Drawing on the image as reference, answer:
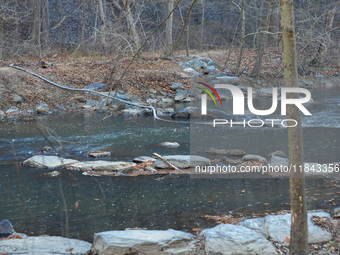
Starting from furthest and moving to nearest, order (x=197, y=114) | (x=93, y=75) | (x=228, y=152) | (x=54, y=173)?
1. (x=93, y=75)
2. (x=197, y=114)
3. (x=228, y=152)
4. (x=54, y=173)

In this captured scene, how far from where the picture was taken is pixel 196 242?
3910mm

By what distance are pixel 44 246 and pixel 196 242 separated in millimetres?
1754

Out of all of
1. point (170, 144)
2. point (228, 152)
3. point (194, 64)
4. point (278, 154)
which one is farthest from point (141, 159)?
point (194, 64)

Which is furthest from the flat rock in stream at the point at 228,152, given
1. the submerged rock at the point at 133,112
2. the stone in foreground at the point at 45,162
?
the submerged rock at the point at 133,112

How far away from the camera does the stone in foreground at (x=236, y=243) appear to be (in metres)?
Answer: 3.62

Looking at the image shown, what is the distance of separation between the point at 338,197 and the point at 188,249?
9.89 ft

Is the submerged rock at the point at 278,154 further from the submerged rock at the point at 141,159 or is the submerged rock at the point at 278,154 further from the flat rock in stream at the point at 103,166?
the flat rock in stream at the point at 103,166

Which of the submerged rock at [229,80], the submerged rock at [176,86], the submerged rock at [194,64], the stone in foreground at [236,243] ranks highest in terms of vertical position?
the submerged rock at [194,64]

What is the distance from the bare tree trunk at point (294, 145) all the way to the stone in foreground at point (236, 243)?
65 cm

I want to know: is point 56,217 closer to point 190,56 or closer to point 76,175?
point 76,175

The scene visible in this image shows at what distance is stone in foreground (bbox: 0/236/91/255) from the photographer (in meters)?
3.63

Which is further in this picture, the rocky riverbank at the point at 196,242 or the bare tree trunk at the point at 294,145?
the rocky riverbank at the point at 196,242

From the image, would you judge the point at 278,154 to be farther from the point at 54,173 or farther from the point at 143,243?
the point at 143,243

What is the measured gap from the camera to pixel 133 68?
62.5ft
